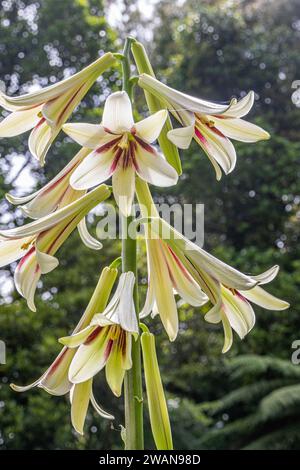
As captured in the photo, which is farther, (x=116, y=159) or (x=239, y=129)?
(x=239, y=129)

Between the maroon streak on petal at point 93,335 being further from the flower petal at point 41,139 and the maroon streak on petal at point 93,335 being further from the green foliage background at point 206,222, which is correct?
the green foliage background at point 206,222

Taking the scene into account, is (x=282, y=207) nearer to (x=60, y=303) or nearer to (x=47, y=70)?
(x=47, y=70)

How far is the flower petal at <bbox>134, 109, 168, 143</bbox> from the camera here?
142 cm

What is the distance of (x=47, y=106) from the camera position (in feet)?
5.29

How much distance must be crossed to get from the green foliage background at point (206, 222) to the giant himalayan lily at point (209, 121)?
4741 mm

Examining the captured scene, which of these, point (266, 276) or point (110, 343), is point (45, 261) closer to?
point (110, 343)

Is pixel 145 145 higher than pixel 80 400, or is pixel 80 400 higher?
pixel 145 145

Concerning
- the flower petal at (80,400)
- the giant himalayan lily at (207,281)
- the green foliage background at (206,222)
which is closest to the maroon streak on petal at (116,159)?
the giant himalayan lily at (207,281)

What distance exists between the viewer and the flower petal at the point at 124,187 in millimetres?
1445

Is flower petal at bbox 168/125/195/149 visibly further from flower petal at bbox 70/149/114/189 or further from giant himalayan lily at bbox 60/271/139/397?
giant himalayan lily at bbox 60/271/139/397

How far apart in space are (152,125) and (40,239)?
1.19 ft

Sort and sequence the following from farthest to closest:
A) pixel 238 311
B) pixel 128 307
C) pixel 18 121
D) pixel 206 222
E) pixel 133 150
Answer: pixel 206 222 → pixel 18 121 → pixel 238 311 → pixel 133 150 → pixel 128 307

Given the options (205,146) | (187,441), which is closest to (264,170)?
(187,441)

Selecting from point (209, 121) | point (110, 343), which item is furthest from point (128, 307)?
point (209, 121)
